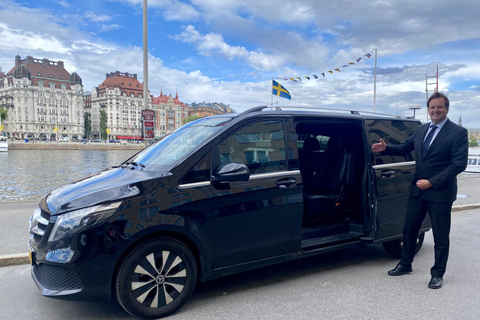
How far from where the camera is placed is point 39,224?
10.6ft

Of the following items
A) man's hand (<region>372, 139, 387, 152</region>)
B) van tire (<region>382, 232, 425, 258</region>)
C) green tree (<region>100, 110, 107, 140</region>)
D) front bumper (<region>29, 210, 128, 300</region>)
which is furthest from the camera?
green tree (<region>100, 110, 107, 140</region>)

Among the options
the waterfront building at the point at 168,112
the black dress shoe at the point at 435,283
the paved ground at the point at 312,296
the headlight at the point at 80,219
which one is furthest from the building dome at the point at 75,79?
the black dress shoe at the point at 435,283

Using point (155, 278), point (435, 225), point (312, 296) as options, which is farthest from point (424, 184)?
point (155, 278)

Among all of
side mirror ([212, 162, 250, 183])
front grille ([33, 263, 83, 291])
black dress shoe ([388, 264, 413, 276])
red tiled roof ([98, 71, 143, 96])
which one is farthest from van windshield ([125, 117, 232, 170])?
red tiled roof ([98, 71, 143, 96])

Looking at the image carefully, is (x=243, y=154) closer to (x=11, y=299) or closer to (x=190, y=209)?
(x=190, y=209)

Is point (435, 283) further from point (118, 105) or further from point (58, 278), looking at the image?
point (118, 105)

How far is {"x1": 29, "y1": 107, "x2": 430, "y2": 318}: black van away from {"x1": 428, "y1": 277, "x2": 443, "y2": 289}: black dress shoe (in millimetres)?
754

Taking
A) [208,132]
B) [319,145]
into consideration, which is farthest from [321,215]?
[208,132]

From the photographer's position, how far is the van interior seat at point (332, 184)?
4.99 metres

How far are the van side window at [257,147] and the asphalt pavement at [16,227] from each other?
329 centimetres

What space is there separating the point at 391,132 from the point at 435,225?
4.68ft

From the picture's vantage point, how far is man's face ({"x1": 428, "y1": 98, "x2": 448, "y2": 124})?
157 inches

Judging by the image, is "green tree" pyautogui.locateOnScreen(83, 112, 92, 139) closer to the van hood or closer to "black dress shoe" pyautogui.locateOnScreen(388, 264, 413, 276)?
the van hood

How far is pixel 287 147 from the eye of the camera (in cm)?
398
